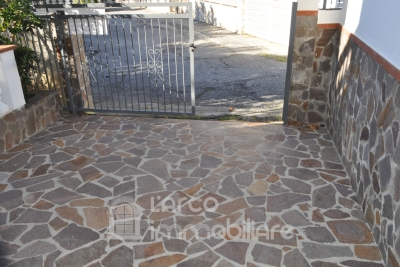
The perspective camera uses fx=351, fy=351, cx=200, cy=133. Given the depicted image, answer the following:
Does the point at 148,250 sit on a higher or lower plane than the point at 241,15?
lower

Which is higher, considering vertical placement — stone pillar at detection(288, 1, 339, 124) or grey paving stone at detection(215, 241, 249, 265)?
stone pillar at detection(288, 1, 339, 124)

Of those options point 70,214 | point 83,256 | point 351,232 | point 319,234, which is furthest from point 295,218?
point 70,214

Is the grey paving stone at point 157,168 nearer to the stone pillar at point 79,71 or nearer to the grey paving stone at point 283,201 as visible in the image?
the grey paving stone at point 283,201

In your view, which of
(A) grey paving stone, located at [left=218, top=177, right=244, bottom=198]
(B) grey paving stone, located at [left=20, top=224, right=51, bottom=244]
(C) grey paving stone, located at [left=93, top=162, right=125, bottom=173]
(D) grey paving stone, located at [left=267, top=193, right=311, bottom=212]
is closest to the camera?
(B) grey paving stone, located at [left=20, top=224, right=51, bottom=244]

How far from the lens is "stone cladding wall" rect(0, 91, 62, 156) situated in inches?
197

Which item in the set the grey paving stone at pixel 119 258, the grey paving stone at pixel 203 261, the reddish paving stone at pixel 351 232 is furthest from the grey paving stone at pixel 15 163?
the reddish paving stone at pixel 351 232

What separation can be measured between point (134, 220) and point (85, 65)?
3.91m

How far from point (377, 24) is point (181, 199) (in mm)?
2674

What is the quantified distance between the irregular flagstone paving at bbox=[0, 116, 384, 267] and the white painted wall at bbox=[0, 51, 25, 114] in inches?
27.9

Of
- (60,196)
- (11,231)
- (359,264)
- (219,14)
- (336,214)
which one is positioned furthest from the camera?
(219,14)

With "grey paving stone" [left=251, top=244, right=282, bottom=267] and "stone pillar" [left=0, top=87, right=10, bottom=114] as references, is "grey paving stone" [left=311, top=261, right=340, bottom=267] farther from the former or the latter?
"stone pillar" [left=0, top=87, right=10, bottom=114]

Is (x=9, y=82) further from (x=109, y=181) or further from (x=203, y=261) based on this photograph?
(x=203, y=261)

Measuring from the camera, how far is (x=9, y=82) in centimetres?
465

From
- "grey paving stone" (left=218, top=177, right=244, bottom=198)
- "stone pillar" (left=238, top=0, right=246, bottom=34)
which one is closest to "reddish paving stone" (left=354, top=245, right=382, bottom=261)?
"grey paving stone" (left=218, top=177, right=244, bottom=198)
